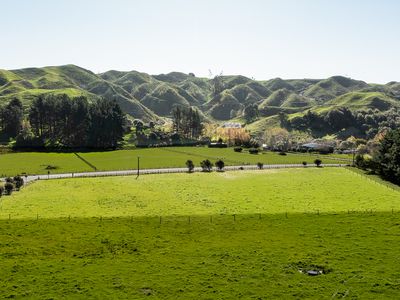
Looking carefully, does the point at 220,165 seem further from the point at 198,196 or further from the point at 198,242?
the point at 198,242

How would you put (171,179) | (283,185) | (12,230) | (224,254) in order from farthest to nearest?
(171,179) → (283,185) → (12,230) → (224,254)

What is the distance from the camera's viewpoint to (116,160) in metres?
152

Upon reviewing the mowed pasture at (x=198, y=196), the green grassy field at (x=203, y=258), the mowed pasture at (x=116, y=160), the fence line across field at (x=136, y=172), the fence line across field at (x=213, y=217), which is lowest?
the green grassy field at (x=203, y=258)

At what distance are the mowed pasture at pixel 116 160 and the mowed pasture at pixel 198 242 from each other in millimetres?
34940

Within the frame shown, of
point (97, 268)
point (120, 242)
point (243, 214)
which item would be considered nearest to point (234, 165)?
point (243, 214)

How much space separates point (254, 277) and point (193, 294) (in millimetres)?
8794

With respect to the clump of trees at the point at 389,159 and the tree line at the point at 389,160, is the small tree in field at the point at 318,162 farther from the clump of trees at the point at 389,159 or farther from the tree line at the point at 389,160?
the clump of trees at the point at 389,159

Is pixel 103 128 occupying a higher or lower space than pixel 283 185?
higher

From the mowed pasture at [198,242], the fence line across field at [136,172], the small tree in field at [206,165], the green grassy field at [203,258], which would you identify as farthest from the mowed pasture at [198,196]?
the small tree in field at [206,165]

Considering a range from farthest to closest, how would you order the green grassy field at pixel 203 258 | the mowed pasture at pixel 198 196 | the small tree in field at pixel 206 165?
the small tree in field at pixel 206 165, the mowed pasture at pixel 198 196, the green grassy field at pixel 203 258

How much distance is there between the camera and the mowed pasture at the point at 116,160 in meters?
133

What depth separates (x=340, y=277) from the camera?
48.9 m

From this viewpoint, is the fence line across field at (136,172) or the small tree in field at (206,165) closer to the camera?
the fence line across field at (136,172)

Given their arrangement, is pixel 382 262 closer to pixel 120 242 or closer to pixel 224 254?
pixel 224 254
